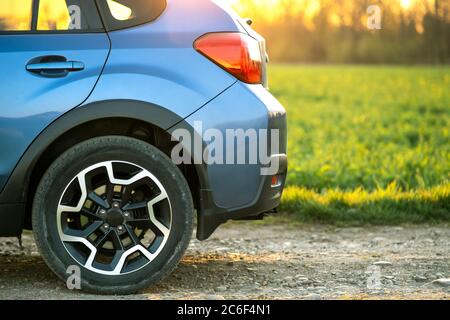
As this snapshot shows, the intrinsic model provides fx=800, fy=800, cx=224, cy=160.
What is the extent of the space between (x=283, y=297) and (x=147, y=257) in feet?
2.62

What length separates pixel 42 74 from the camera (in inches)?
170

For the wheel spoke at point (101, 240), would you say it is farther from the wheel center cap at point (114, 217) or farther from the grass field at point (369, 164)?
the grass field at point (369, 164)

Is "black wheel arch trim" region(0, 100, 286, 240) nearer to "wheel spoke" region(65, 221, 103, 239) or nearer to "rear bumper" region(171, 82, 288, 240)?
"rear bumper" region(171, 82, 288, 240)

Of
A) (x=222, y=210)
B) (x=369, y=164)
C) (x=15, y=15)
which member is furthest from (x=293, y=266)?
(x=369, y=164)

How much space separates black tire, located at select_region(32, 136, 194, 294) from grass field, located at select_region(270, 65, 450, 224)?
306 cm

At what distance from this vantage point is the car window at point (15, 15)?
4.50 metres

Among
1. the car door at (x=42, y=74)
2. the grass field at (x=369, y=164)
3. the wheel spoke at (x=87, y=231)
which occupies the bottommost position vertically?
the grass field at (x=369, y=164)

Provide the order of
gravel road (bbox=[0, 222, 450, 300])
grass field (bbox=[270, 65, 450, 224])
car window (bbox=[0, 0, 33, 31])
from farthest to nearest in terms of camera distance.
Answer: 1. grass field (bbox=[270, 65, 450, 224])
2. gravel road (bbox=[0, 222, 450, 300])
3. car window (bbox=[0, 0, 33, 31])

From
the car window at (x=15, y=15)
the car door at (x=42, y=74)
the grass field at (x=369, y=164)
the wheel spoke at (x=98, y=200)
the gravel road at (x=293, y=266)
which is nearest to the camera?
the car door at (x=42, y=74)

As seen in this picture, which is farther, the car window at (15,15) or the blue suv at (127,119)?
the car window at (15,15)

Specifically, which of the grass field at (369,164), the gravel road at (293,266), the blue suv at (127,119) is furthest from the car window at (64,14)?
the grass field at (369,164)

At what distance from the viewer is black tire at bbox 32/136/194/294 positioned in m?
4.37

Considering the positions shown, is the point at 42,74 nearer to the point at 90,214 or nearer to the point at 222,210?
the point at 90,214

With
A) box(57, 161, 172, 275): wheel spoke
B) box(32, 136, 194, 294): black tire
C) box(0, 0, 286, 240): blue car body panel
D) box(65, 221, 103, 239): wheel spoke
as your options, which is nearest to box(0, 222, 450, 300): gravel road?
box(32, 136, 194, 294): black tire
